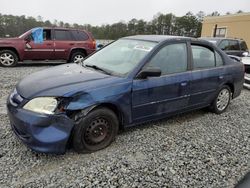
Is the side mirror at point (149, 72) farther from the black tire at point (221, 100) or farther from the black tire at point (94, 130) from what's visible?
the black tire at point (221, 100)

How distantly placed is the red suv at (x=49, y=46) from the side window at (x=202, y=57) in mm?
6776

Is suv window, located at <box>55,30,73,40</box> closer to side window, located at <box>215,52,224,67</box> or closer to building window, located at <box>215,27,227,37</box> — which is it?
side window, located at <box>215,52,224,67</box>

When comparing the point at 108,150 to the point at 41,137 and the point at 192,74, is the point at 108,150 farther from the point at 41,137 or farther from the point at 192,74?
the point at 192,74

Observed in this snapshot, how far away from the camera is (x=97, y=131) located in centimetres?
341

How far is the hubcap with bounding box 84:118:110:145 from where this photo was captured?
3.32 m

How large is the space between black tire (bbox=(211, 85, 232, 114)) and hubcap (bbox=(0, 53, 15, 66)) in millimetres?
8070

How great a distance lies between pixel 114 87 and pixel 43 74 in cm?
115

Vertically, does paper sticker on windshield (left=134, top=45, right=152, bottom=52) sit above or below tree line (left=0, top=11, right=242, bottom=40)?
below

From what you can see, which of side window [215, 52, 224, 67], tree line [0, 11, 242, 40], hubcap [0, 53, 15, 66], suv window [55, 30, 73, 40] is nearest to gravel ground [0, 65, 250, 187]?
side window [215, 52, 224, 67]

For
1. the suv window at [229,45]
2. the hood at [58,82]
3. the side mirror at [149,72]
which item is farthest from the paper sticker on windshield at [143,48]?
the suv window at [229,45]

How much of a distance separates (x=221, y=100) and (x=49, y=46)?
7.64m

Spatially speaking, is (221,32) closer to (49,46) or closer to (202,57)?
(49,46)

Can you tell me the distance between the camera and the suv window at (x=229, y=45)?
10.3 m

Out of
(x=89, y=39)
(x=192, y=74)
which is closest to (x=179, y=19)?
(x=89, y=39)
